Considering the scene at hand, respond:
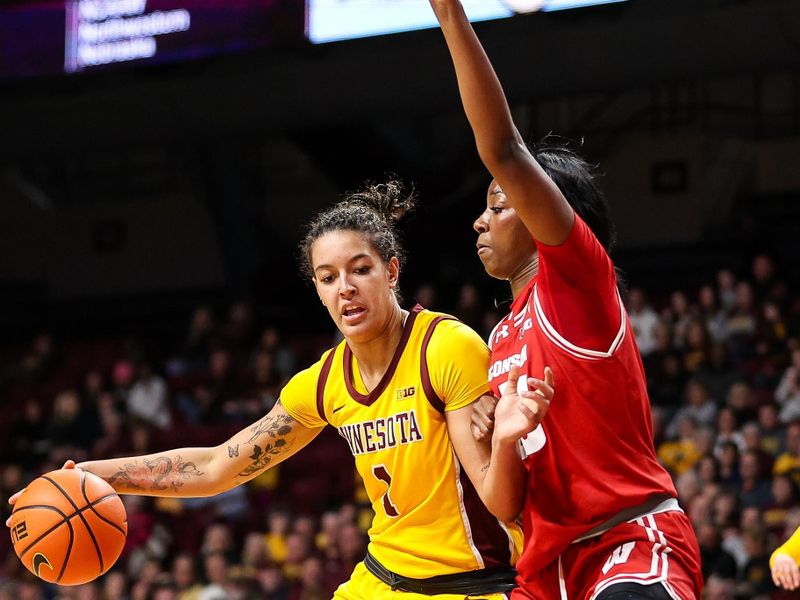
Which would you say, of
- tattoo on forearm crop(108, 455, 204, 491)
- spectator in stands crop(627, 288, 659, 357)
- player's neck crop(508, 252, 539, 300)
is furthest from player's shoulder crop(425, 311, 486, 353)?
spectator in stands crop(627, 288, 659, 357)

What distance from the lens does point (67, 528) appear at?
13.6ft

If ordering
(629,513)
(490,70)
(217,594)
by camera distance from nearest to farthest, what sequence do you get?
(490,70)
(629,513)
(217,594)

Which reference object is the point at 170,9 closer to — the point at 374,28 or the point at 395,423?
the point at 374,28

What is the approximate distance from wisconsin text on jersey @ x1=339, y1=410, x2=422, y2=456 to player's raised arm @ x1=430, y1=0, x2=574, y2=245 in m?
1.00

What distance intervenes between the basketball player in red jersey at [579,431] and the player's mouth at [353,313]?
66 cm

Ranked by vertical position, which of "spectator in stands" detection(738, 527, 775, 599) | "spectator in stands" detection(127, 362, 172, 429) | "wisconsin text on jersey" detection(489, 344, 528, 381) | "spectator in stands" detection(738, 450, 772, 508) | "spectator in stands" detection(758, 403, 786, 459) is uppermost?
"spectator in stands" detection(127, 362, 172, 429)

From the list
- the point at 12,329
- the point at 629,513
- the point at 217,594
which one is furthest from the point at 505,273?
the point at 12,329

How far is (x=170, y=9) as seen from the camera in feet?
42.0

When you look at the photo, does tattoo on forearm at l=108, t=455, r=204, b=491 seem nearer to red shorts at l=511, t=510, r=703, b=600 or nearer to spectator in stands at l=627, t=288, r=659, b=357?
red shorts at l=511, t=510, r=703, b=600

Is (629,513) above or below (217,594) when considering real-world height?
above

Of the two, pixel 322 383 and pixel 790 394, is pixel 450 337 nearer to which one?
pixel 322 383

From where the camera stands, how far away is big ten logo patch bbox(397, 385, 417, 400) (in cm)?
397

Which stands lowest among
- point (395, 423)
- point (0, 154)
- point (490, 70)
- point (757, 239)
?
point (395, 423)

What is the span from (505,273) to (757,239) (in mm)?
11437
